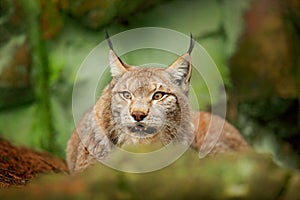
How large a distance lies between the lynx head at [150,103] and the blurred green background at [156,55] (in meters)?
0.07

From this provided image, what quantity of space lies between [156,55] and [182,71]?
99 mm

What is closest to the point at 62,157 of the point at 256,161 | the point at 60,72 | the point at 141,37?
the point at 60,72

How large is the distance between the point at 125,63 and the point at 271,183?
0.48m

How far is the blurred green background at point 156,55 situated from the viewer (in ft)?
5.66

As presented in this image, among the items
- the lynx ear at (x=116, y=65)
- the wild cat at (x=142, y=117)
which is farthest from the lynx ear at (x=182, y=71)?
the lynx ear at (x=116, y=65)

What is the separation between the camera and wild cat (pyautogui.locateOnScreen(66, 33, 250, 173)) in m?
1.61

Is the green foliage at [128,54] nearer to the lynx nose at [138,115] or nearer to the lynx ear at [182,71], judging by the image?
the lynx ear at [182,71]

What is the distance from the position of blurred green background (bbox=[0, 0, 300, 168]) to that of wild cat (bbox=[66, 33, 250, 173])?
0.17 ft

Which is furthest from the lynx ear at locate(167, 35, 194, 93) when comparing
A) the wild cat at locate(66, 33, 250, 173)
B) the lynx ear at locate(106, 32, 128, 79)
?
the lynx ear at locate(106, 32, 128, 79)

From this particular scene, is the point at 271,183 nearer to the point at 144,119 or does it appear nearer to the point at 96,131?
the point at 144,119

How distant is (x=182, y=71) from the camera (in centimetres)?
166

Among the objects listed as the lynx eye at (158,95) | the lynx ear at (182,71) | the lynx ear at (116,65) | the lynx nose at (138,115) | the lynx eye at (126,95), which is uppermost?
the lynx ear at (182,71)

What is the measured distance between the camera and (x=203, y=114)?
1721mm

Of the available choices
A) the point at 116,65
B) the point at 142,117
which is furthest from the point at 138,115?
the point at 116,65
